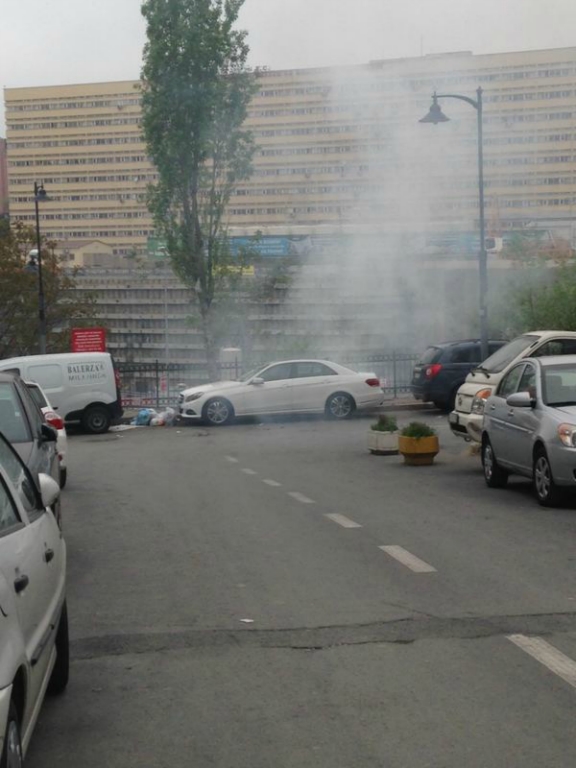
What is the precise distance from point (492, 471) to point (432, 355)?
45.3ft

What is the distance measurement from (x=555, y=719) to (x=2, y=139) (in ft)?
474

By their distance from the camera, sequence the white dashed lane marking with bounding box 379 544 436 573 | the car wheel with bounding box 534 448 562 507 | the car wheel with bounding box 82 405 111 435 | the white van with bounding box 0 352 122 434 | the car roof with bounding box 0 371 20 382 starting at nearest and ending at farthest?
the white dashed lane marking with bounding box 379 544 436 573
the car roof with bounding box 0 371 20 382
the car wheel with bounding box 534 448 562 507
the white van with bounding box 0 352 122 434
the car wheel with bounding box 82 405 111 435

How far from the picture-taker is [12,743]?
4.02 m

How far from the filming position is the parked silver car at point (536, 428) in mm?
12359

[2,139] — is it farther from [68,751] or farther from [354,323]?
[68,751]

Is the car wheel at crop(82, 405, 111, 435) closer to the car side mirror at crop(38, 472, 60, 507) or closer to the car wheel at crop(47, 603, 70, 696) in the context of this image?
the car side mirror at crop(38, 472, 60, 507)

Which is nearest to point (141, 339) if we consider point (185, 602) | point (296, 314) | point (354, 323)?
point (296, 314)

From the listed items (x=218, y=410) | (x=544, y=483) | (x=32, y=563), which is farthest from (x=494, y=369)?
(x=32, y=563)

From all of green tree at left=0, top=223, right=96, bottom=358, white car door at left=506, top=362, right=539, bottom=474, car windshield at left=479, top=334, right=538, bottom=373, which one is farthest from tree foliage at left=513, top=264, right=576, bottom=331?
green tree at left=0, top=223, right=96, bottom=358

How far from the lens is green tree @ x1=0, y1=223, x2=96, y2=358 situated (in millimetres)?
51344

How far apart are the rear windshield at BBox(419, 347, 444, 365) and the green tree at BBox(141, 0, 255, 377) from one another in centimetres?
1038

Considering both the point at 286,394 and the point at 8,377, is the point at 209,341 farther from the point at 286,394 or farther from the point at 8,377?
the point at 8,377

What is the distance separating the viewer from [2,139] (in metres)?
142

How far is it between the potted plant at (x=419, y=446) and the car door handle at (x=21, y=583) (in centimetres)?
1348
